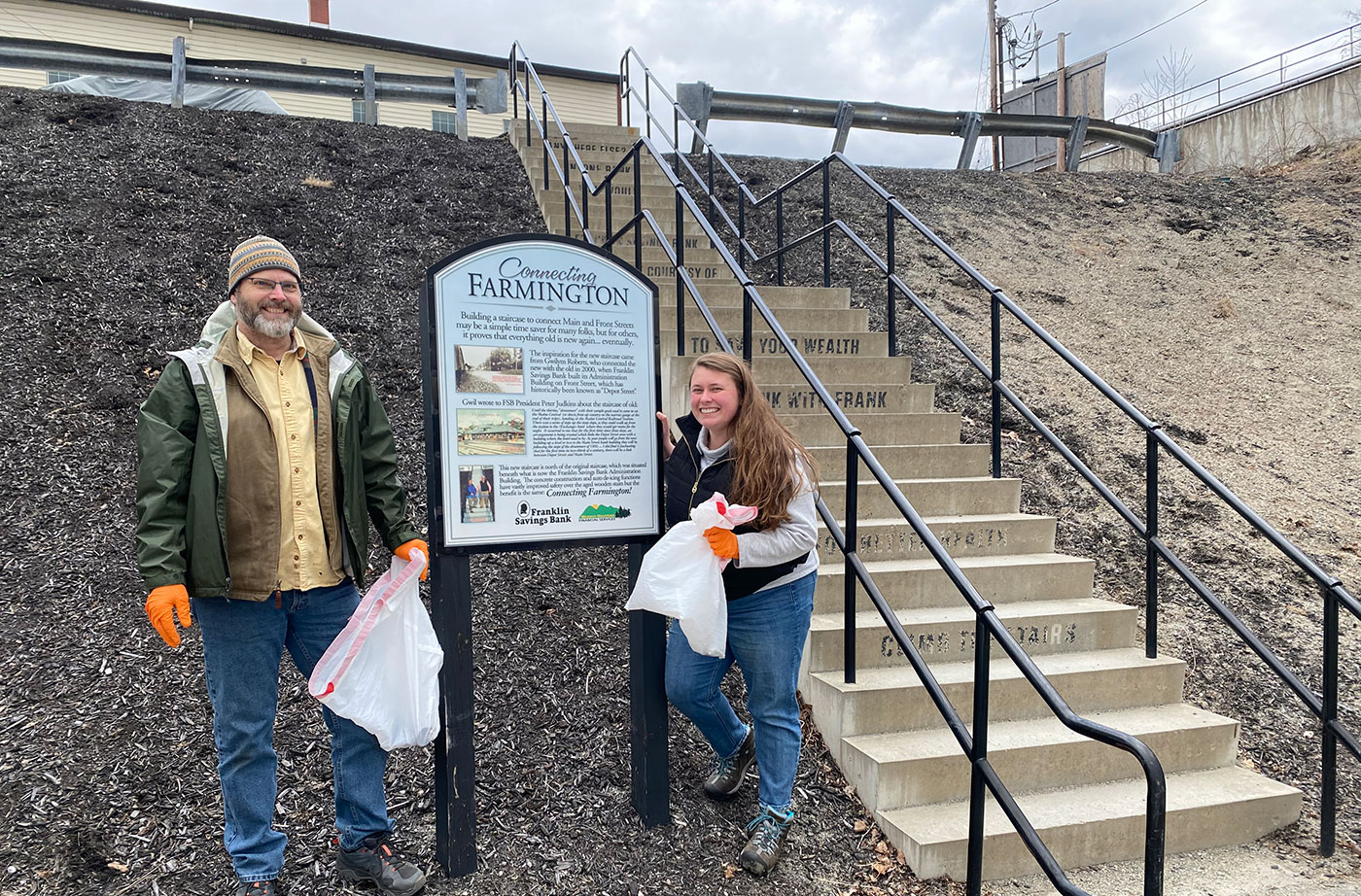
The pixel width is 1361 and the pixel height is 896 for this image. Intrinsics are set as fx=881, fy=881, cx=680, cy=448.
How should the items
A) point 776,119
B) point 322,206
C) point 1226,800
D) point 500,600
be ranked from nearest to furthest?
point 1226,800, point 500,600, point 322,206, point 776,119

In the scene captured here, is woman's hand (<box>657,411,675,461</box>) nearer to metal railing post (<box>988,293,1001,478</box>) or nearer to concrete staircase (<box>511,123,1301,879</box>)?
concrete staircase (<box>511,123,1301,879</box>)

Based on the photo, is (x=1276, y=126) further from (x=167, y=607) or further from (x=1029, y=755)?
(x=167, y=607)

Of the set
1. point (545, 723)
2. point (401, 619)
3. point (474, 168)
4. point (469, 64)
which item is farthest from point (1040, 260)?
point (469, 64)

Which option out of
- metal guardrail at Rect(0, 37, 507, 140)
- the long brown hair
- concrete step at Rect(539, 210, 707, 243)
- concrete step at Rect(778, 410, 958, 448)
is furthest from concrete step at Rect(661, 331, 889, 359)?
metal guardrail at Rect(0, 37, 507, 140)

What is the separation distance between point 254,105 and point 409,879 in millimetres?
9285

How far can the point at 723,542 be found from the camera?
274 centimetres

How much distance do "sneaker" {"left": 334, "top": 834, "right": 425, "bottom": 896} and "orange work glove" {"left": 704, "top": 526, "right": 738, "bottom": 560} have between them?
4.42ft

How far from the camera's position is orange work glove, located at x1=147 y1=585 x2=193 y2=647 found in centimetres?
222

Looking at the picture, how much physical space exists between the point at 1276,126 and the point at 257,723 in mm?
17870

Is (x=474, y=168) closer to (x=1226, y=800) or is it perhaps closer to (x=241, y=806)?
(x=241, y=806)

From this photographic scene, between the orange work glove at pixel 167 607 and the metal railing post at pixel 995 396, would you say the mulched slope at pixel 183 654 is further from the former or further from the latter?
the metal railing post at pixel 995 396

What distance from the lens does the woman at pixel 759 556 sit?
2830mm

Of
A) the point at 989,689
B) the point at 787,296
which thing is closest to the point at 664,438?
the point at 989,689

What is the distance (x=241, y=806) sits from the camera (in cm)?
247
